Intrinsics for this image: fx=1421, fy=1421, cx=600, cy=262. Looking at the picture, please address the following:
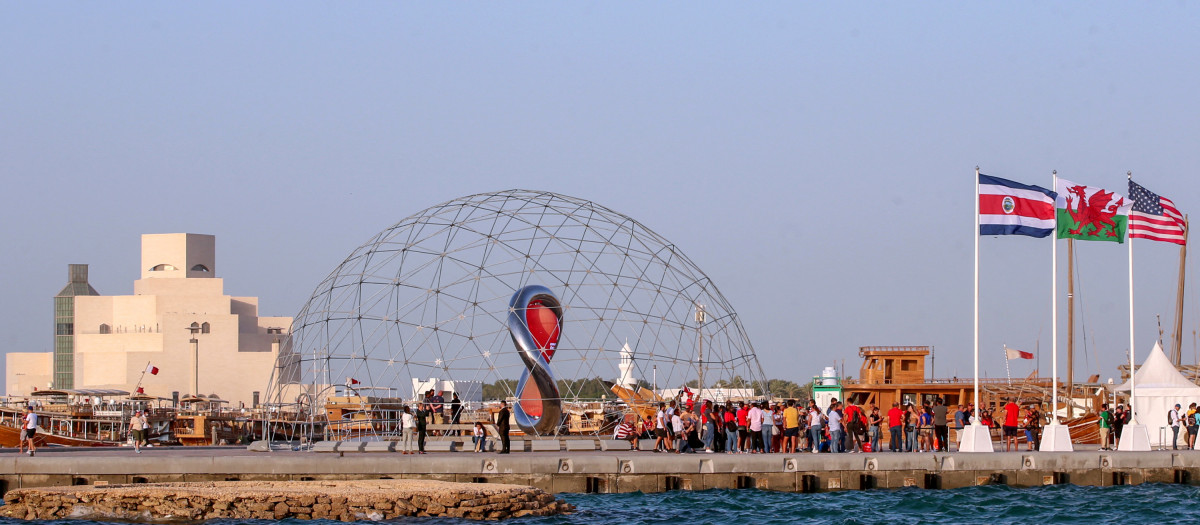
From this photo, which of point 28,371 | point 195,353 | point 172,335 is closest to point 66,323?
point 28,371

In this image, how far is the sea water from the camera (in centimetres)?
2450

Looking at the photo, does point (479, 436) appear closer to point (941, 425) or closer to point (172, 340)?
point (941, 425)

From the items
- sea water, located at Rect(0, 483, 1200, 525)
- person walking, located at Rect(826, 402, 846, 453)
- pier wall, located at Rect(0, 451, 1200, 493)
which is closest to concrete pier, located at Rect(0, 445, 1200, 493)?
pier wall, located at Rect(0, 451, 1200, 493)

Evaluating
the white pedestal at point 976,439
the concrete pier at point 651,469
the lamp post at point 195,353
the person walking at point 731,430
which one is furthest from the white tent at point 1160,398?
the lamp post at point 195,353

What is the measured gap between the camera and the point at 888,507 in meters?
26.3

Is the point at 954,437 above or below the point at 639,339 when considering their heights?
below

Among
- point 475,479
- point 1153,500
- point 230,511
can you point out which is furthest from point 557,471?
point 1153,500

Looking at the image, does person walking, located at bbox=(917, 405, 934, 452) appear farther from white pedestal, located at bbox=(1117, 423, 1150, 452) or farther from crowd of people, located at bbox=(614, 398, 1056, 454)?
white pedestal, located at bbox=(1117, 423, 1150, 452)

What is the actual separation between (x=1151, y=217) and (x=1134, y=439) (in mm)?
5416

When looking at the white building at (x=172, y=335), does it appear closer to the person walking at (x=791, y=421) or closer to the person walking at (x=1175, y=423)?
the person walking at (x=791, y=421)

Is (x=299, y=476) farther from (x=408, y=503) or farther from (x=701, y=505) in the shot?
(x=701, y=505)

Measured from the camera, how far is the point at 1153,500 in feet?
88.6

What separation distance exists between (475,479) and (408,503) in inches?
159

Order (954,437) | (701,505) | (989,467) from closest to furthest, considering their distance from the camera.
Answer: (701,505) < (989,467) < (954,437)
